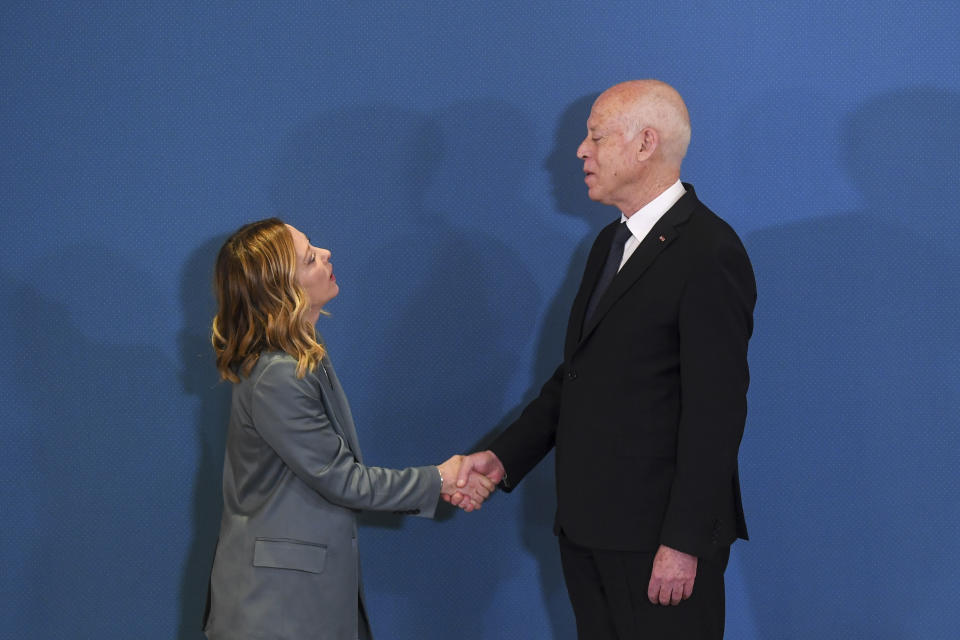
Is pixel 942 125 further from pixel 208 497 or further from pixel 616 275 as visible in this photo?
pixel 208 497

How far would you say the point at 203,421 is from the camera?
2.62 m

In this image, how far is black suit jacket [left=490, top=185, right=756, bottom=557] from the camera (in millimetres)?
1874

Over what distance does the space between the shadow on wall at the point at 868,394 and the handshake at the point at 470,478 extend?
0.70 meters

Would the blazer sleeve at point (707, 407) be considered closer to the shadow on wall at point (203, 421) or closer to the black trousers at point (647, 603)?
the black trousers at point (647, 603)

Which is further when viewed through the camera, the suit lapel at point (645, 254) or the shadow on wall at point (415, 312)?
the shadow on wall at point (415, 312)

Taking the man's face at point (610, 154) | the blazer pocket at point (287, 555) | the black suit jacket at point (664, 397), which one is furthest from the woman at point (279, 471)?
the man's face at point (610, 154)

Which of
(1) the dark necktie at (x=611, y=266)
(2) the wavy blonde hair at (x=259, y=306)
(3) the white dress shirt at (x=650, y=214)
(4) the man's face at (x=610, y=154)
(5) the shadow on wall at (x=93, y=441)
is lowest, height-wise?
(5) the shadow on wall at (x=93, y=441)

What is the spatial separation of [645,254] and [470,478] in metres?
0.74

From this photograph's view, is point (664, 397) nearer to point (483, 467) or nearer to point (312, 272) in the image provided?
point (483, 467)

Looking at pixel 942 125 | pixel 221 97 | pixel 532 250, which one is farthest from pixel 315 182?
pixel 942 125

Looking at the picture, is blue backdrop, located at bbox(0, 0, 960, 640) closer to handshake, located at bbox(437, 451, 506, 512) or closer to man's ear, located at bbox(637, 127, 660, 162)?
handshake, located at bbox(437, 451, 506, 512)

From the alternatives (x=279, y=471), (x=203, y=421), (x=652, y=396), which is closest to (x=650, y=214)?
(x=652, y=396)

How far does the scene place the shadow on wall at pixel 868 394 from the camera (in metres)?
2.53

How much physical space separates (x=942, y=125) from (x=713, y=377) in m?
1.17
